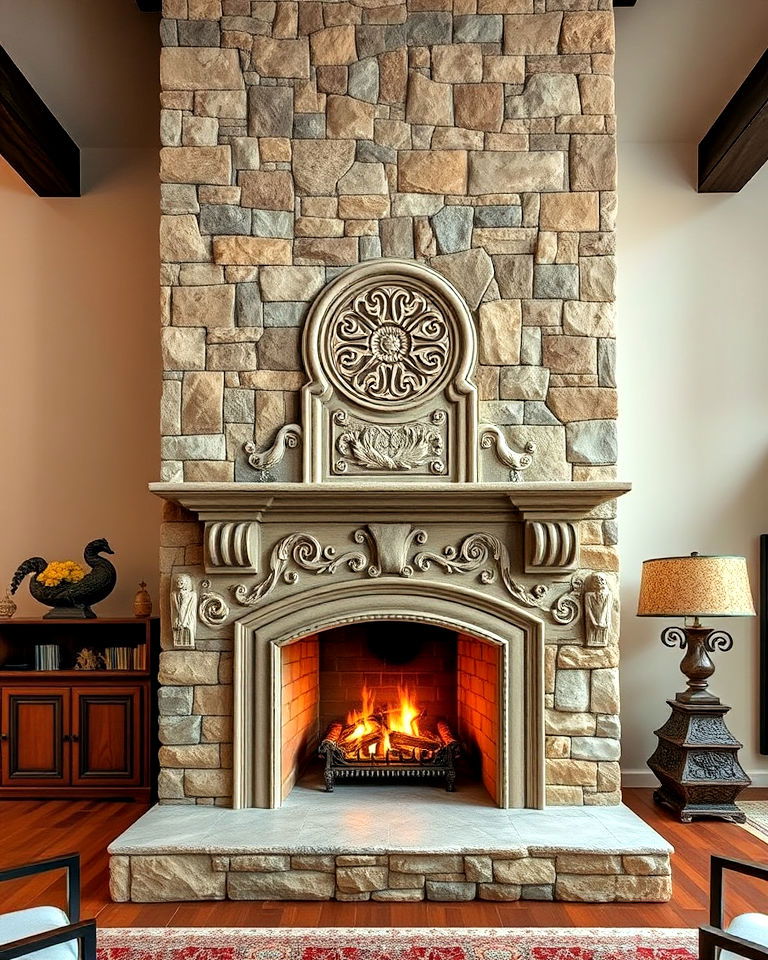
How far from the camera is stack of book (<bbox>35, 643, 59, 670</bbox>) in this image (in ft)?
16.3

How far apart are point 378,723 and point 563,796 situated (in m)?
1.19

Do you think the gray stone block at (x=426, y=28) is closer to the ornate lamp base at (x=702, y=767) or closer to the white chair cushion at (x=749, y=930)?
the ornate lamp base at (x=702, y=767)

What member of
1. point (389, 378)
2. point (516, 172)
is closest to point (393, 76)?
point (516, 172)

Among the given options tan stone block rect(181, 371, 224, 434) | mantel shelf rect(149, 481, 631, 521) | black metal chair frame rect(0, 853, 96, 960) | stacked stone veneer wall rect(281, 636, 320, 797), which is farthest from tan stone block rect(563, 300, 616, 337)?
black metal chair frame rect(0, 853, 96, 960)

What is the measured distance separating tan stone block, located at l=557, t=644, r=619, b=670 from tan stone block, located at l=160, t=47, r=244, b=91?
2.98 metres

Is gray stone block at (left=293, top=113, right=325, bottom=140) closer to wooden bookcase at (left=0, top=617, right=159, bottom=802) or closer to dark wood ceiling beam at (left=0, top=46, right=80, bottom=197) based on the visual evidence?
dark wood ceiling beam at (left=0, top=46, right=80, bottom=197)

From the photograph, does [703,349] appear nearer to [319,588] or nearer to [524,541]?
[524,541]

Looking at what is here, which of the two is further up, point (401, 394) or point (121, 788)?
point (401, 394)

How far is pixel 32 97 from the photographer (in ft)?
16.0

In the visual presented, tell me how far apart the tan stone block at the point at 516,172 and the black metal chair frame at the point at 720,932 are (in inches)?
115

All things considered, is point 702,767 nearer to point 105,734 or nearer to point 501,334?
point 501,334

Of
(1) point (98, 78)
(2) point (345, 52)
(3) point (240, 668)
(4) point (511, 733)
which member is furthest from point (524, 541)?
(1) point (98, 78)

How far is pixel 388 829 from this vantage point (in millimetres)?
3631

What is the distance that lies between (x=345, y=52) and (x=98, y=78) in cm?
168
